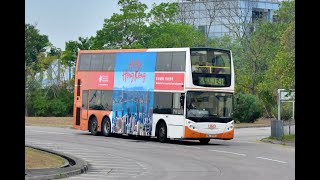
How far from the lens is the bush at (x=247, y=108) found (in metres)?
58.8

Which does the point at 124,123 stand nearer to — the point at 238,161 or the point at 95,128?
the point at 95,128

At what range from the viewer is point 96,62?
128 ft

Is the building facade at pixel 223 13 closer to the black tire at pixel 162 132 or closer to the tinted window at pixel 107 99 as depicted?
the tinted window at pixel 107 99

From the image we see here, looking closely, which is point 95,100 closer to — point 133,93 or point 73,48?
point 133,93

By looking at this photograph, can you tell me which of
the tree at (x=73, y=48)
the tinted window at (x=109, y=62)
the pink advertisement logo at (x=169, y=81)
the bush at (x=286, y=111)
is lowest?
the bush at (x=286, y=111)

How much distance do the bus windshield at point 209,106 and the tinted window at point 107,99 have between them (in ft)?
21.4

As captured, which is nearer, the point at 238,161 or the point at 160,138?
the point at 238,161

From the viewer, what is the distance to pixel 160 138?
114ft

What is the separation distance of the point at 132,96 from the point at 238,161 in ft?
39.2

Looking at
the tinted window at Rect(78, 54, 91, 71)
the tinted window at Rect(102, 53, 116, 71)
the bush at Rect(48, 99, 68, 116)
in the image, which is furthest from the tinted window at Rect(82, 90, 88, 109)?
the bush at Rect(48, 99, 68, 116)

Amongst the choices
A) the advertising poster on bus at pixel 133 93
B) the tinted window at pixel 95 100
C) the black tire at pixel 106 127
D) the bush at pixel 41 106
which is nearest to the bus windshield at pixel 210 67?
the advertising poster on bus at pixel 133 93

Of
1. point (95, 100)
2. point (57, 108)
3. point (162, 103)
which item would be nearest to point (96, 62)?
point (95, 100)
